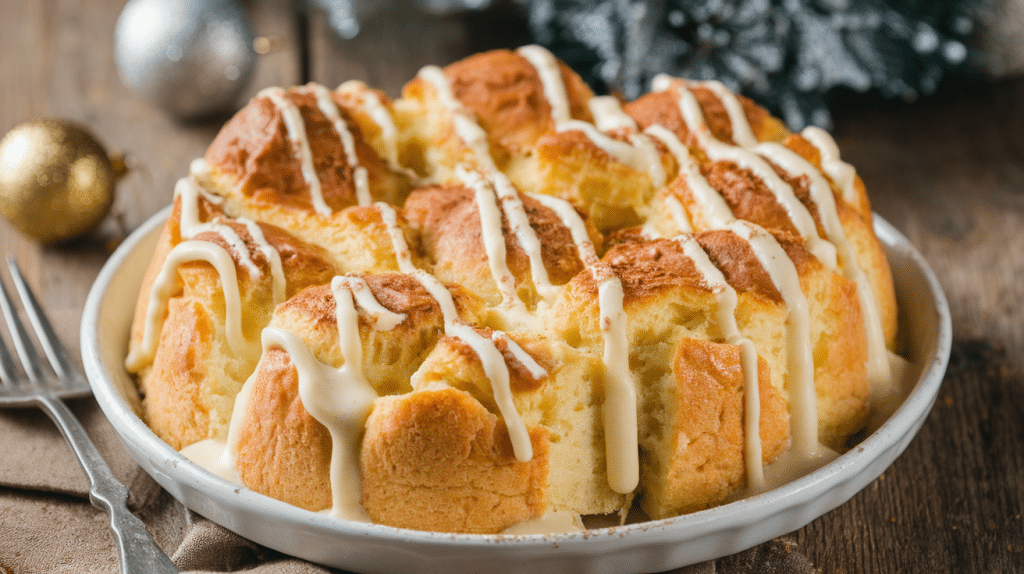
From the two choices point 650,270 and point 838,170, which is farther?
point 838,170

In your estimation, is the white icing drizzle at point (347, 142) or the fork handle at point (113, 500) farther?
the white icing drizzle at point (347, 142)

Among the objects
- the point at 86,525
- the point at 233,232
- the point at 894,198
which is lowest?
the point at 894,198

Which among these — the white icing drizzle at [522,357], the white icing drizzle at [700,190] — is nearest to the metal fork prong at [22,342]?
the white icing drizzle at [522,357]

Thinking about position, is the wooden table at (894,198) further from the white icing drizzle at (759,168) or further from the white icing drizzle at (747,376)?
the white icing drizzle at (759,168)

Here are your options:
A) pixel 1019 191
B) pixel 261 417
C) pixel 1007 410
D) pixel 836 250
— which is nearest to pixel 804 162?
pixel 836 250

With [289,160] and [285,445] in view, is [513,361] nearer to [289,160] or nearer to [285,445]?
[285,445]

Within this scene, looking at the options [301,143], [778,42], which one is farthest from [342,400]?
[778,42]

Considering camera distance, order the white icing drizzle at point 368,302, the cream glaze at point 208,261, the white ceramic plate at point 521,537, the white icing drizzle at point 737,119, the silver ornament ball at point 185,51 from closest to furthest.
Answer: the white ceramic plate at point 521,537
the white icing drizzle at point 368,302
the cream glaze at point 208,261
the white icing drizzle at point 737,119
the silver ornament ball at point 185,51
